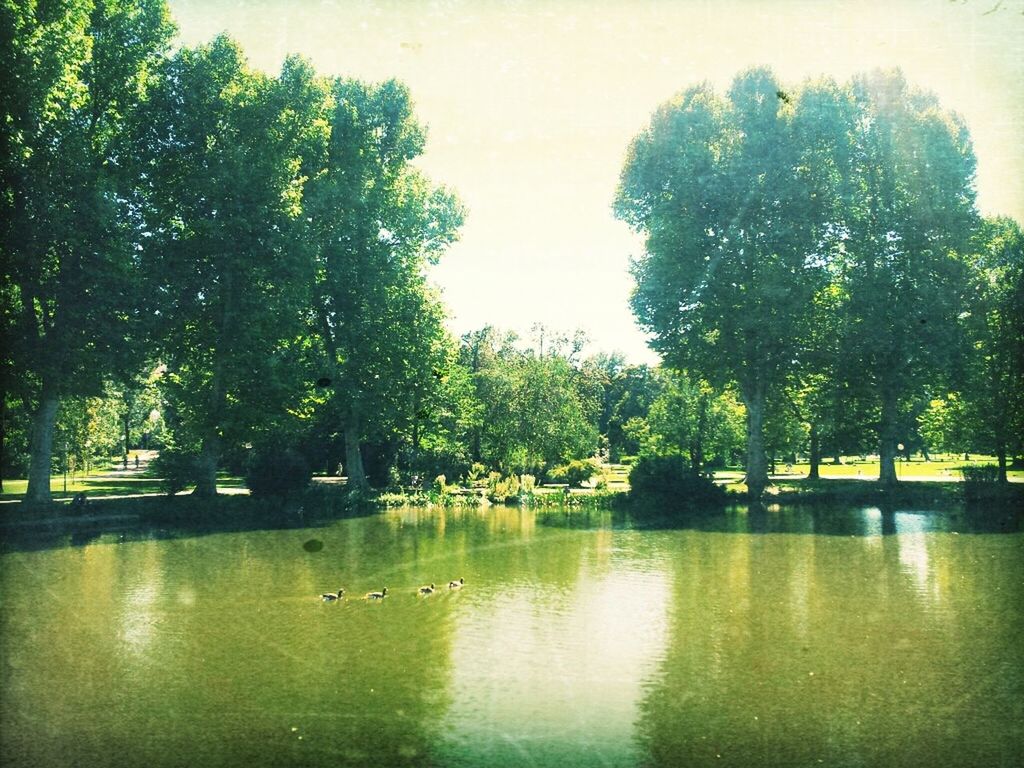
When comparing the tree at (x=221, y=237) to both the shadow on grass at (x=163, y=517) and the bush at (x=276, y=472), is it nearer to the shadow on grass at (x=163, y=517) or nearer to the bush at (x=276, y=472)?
the bush at (x=276, y=472)

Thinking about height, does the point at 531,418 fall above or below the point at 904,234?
below

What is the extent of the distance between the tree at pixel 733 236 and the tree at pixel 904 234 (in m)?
2.69

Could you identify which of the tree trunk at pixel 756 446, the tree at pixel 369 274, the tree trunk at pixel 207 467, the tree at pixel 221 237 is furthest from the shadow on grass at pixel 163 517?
the tree trunk at pixel 756 446

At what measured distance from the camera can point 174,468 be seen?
32312 millimetres

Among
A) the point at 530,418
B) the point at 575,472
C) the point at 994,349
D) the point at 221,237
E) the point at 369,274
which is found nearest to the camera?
the point at 221,237

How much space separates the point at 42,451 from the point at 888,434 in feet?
123

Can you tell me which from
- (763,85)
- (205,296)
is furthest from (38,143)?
(763,85)

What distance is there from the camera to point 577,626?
12.4 meters

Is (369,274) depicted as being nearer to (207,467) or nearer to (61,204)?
(207,467)

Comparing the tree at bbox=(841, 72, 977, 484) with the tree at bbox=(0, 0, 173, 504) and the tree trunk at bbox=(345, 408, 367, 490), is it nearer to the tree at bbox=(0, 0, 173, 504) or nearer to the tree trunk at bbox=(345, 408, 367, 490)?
the tree trunk at bbox=(345, 408, 367, 490)

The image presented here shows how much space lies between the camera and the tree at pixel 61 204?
2486 centimetres

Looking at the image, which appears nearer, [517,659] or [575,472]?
[517,659]

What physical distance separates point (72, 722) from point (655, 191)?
36859 mm

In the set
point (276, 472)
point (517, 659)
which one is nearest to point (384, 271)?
point (276, 472)
